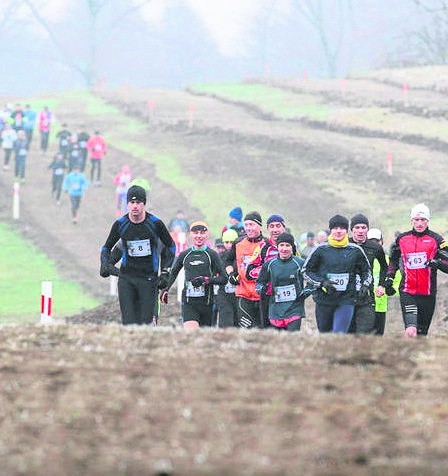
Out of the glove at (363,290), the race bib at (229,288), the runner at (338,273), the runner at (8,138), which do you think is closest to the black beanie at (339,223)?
the runner at (338,273)

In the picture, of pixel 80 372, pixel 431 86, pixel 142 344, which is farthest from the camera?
pixel 431 86

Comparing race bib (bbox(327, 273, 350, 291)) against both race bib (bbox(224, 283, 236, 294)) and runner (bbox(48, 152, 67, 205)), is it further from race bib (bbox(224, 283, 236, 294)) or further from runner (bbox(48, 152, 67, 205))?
runner (bbox(48, 152, 67, 205))

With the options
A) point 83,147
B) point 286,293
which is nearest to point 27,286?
point 83,147

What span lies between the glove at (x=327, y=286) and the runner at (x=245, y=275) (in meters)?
2.12

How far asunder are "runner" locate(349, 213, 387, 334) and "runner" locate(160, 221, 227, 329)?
1.60 meters

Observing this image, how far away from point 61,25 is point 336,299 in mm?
120701

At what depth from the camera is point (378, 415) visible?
332 inches

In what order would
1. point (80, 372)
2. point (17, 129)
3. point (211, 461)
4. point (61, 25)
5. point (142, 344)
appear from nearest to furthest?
point (211, 461) → point (80, 372) → point (142, 344) → point (17, 129) → point (61, 25)

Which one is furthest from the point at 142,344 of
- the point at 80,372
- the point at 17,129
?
the point at 17,129

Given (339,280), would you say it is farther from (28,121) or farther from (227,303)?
(28,121)

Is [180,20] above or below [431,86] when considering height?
above

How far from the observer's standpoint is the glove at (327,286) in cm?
1363

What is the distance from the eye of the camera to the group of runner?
13.8 m

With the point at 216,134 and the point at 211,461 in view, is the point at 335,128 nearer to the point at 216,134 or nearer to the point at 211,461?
the point at 216,134
